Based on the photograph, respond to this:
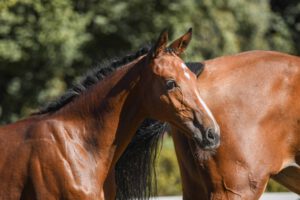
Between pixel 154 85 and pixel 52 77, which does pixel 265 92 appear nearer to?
pixel 154 85

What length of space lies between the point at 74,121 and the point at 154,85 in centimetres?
59

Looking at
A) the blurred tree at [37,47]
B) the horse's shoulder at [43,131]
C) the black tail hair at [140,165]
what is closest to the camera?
the horse's shoulder at [43,131]

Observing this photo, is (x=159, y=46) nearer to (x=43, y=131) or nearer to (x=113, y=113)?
(x=113, y=113)

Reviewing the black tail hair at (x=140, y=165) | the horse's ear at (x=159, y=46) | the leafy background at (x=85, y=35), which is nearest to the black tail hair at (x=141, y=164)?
the black tail hair at (x=140, y=165)

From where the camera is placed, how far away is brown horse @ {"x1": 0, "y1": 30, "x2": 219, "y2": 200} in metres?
4.38

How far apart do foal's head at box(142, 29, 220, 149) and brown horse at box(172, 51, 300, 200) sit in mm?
593

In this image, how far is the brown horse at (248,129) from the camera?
16.3 ft

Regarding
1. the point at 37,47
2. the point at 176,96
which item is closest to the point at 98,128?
the point at 176,96

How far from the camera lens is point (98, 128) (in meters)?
4.56

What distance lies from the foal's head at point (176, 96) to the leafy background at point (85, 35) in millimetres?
6122

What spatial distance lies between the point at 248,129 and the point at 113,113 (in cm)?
106

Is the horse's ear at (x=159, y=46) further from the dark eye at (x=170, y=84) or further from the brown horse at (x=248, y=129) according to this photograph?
the brown horse at (x=248, y=129)

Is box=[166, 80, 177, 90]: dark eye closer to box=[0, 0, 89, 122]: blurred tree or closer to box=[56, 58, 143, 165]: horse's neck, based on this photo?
box=[56, 58, 143, 165]: horse's neck

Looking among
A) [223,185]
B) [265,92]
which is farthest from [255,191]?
[265,92]
